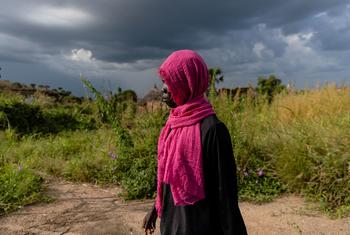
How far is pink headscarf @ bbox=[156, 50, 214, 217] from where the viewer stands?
1805 mm

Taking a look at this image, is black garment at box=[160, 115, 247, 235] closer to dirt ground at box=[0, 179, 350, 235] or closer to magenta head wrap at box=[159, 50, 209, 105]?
magenta head wrap at box=[159, 50, 209, 105]

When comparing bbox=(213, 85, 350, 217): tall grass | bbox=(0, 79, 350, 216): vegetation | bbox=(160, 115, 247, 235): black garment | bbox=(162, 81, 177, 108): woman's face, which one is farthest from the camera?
bbox=(0, 79, 350, 216): vegetation

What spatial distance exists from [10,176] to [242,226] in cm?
394

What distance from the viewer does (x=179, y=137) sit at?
1879 millimetres

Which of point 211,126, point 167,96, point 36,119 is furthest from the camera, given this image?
point 36,119

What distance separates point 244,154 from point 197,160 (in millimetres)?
3264

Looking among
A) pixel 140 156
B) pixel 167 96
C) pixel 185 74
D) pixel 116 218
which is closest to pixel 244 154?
pixel 140 156

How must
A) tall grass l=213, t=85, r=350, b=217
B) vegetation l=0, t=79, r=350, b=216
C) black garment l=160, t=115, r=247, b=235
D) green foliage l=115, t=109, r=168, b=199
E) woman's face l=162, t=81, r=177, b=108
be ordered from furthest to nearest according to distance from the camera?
green foliage l=115, t=109, r=168, b=199
vegetation l=0, t=79, r=350, b=216
tall grass l=213, t=85, r=350, b=217
woman's face l=162, t=81, r=177, b=108
black garment l=160, t=115, r=247, b=235

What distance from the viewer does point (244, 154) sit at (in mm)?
4957

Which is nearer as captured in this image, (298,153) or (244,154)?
(298,153)

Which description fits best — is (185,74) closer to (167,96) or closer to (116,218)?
(167,96)

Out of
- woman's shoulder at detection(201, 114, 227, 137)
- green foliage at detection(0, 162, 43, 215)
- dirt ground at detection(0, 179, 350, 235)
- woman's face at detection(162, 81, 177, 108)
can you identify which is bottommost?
dirt ground at detection(0, 179, 350, 235)

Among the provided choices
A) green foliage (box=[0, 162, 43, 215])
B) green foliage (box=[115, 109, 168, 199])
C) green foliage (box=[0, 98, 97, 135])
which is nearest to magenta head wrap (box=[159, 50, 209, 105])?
green foliage (box=[115, 109, 168, 199])

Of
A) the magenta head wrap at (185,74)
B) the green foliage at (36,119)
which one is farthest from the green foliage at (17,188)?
the green foliage at (36,119)
